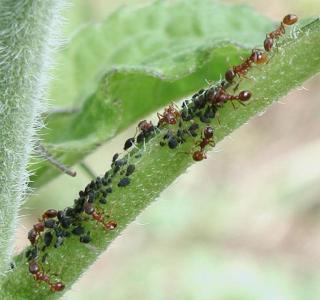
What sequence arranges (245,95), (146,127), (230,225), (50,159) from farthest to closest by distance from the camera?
(230,225)
(50,159)
(146,127)
(245,95)

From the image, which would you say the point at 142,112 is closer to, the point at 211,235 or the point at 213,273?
the point at 213,273

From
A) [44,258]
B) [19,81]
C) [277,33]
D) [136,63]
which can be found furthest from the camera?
[136,63]

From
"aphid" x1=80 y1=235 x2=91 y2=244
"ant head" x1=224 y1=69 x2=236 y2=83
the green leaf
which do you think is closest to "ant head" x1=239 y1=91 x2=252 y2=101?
"ant head" x1=224 y1=69 x2=236 y2=83

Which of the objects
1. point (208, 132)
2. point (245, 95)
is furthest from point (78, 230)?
point (245, 95)

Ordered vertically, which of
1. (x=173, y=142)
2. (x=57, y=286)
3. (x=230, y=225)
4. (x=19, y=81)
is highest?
(x=19, y=81)

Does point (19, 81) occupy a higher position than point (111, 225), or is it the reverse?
point (19, 81)

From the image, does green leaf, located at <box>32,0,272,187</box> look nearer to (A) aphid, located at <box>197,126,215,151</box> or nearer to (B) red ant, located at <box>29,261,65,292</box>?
(A) aphid, located at <box>197,126,215,151</box>

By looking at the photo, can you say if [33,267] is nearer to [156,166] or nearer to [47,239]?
[47,239]
